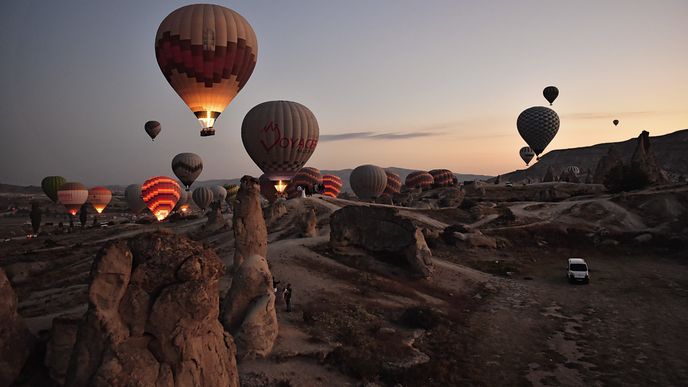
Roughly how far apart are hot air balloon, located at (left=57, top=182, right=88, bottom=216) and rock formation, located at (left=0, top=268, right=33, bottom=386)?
8798 centimetres

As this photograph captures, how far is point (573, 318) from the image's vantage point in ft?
74.8

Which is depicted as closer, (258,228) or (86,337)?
(86,337)

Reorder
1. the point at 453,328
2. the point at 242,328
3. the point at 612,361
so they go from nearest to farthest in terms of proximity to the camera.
Result: the point at 242,328, the point at 612,361, the point at 453,328

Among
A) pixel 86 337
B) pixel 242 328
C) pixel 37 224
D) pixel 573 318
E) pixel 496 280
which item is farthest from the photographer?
pixel 37 224

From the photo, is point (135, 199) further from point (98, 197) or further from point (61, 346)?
point (61, 346)

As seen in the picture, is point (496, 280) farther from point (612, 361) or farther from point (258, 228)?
point (258, 228)

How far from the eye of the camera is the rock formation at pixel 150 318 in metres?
8.18

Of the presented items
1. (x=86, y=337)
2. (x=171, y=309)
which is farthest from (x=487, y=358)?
(x=86, y=337)

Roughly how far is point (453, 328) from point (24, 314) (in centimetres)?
2511

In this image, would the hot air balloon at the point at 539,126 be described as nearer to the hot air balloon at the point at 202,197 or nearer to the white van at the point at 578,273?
the white van at the point at 578,273

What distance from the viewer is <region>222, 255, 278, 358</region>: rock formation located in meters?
15.6

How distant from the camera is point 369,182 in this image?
261ft

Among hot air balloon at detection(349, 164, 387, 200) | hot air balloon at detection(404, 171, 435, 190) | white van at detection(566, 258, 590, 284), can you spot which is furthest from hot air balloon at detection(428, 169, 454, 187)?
white van at detection(566, 258, 590, 284)

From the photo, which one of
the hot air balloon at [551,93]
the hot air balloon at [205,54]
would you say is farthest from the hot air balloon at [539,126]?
the hot air balloon at [205,54]
